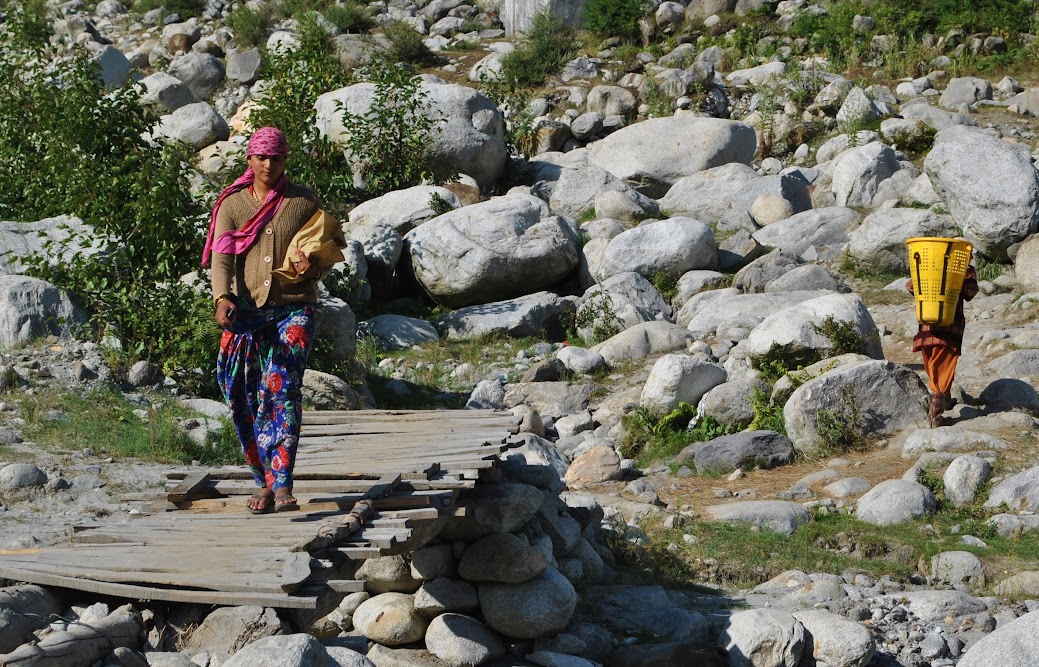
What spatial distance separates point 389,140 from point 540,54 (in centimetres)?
793

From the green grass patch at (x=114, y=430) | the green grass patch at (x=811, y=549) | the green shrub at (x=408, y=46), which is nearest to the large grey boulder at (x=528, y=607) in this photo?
the green grass patch at (x=811, y=549)

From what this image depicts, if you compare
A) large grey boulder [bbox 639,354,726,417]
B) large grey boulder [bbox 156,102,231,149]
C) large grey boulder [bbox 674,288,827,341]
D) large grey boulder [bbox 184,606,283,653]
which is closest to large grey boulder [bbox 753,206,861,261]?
large grey boulder [bbox 674,288,827,341]

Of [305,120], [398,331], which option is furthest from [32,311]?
[305,120]

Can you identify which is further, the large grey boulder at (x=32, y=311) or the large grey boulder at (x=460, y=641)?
the large grey boulder at (x=32, y=311)

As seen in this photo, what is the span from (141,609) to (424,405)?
22.3 ft

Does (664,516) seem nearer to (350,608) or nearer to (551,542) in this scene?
(551,542)

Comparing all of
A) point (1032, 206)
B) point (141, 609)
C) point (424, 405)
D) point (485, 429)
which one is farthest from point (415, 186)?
point (141, 609)

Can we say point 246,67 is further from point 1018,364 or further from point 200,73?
point 1018,364

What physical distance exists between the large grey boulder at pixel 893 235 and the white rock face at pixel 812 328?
9.60 ft

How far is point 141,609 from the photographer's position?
4.66m

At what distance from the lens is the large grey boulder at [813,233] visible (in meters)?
14.3

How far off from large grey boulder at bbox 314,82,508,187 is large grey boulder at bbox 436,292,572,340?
150 inches

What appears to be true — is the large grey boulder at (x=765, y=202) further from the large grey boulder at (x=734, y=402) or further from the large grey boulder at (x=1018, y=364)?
the large grey boulder at (x=734, y=402)

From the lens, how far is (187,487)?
5770 millimetres
